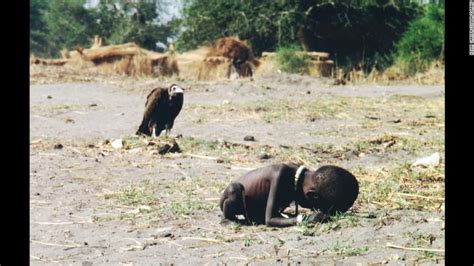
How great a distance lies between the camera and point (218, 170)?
7277 millimetres

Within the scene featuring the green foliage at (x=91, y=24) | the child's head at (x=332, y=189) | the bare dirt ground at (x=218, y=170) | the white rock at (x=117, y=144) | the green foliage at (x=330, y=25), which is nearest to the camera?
the bare dirt ground at (x=218, y=170)

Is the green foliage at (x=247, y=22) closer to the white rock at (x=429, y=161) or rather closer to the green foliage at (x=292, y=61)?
the green foliage at (x=292, y=61)

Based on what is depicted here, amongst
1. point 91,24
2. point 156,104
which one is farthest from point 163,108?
point 91,24

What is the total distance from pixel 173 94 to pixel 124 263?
14.8ft

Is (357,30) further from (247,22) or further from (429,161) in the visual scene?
(429,161)

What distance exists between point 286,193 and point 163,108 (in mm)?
4015

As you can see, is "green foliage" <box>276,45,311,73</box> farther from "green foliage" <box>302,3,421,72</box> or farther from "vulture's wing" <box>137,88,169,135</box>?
"vulture's wing" <box>137,88,169,135</box>

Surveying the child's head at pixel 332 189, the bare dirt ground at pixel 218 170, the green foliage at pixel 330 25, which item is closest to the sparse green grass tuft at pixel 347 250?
the bare dirt ground at pixel 218 170

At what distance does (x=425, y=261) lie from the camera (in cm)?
401

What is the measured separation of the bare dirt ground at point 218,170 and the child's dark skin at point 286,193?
0.11 m

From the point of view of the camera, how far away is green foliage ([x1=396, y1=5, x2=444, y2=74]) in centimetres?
2019

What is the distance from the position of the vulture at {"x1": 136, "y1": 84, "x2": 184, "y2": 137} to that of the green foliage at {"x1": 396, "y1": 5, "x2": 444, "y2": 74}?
461 inches

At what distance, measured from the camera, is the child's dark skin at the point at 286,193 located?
4.86 meters
